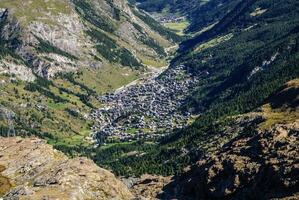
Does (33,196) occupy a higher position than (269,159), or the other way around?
(269,159)

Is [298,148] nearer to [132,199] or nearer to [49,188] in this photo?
[132,199]

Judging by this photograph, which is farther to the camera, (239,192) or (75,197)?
(239,192)

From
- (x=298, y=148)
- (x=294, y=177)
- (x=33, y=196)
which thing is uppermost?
(x=298, y=148)

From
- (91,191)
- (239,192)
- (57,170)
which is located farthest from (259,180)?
(57,170)

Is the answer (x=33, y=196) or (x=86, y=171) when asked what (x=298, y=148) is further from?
(x=33, y=196)

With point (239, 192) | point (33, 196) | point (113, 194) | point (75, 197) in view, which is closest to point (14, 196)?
point (33, 196)

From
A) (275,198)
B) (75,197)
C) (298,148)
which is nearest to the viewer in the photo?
(275,198)

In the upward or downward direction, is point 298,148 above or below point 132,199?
above

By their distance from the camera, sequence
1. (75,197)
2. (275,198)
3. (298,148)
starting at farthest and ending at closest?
(298,148), (75,197), (275,198)

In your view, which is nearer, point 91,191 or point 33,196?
point 33,196
